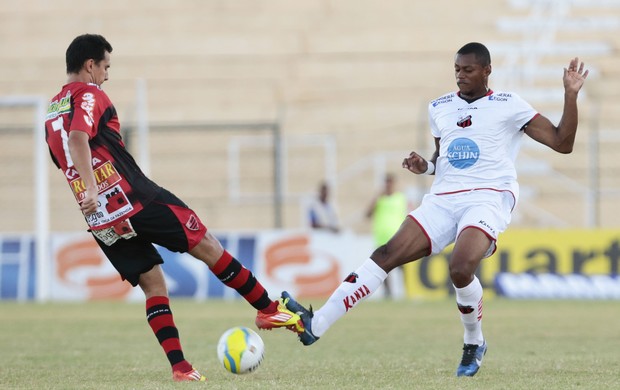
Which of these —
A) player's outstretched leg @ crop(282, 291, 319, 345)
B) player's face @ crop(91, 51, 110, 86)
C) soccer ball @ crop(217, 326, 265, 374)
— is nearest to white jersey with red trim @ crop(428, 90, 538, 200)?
player's outstretched leg @ crop(282, 291, 319, 345)

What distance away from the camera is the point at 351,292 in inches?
321

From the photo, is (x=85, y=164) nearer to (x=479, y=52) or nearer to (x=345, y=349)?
(x=479, y=52)

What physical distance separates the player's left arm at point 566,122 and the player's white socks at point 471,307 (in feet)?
3.50

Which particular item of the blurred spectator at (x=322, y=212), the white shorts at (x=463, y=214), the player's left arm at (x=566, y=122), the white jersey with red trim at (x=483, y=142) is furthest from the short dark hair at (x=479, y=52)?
the blurred spectator at (x=322, y=212)

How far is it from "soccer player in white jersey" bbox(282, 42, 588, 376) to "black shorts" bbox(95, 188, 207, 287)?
830mm

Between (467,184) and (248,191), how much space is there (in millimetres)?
16659

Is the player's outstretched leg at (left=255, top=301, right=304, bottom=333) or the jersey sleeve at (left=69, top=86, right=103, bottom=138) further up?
the jersey sleeve at (left=69, top=86, right=103, bottom=138)

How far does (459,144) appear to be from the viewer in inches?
324

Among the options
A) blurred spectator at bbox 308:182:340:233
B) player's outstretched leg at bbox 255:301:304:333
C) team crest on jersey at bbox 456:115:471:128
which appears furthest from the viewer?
blurred spectator at bbox 308:182:340:233

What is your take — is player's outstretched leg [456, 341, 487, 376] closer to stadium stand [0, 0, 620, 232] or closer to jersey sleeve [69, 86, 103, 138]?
jersey sleeve [69, 86, 103, 138]

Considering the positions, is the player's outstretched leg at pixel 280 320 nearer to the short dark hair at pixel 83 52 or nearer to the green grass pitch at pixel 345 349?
the green grass pitch at pixel 345 349

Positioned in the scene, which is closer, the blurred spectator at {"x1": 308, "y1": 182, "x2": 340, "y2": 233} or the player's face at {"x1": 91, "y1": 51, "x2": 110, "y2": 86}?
the player's face at {"x1": 91, "y1": 51, "x2": 110, "y2": 86}

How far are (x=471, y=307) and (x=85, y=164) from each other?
9.13ft

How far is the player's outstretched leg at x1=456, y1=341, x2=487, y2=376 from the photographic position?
8125 mm
